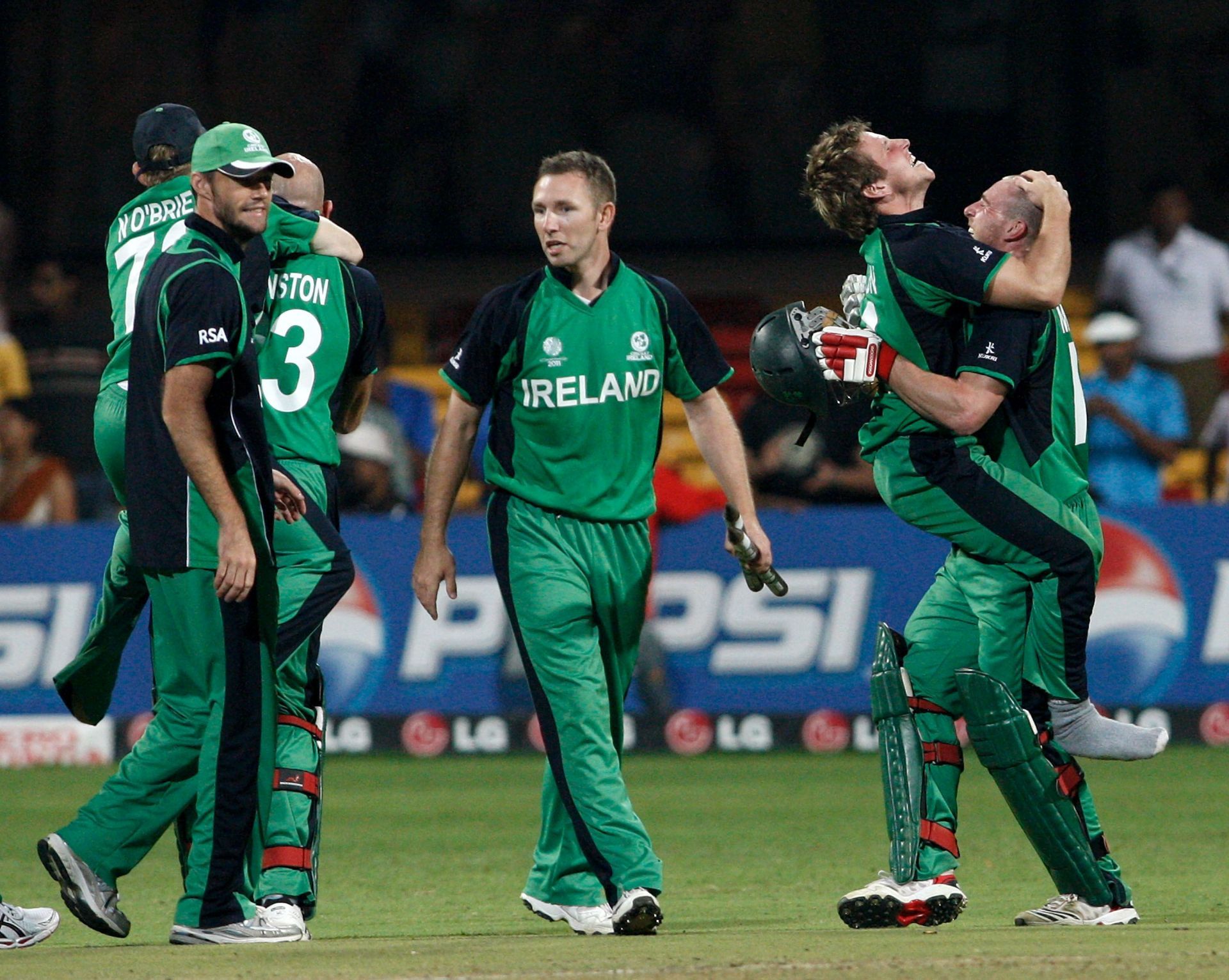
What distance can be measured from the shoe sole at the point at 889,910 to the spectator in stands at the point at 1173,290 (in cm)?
1042

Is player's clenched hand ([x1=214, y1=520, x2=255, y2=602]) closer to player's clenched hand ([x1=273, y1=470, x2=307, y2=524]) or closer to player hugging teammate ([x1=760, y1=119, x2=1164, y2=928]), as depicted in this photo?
player's clenched hand ([x1=273, y1=470, x2=307, y2=524])

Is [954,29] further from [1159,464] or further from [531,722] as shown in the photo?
[531,722]

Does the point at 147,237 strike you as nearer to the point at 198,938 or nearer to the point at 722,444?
the point at 722,444

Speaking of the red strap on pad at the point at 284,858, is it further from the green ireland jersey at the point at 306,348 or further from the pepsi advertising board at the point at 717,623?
the pepsi advertising board at the point at 717,623

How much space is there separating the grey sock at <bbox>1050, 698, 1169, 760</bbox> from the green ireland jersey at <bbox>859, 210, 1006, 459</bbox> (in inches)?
35.4

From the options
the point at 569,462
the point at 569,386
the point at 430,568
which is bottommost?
the point at 430,568

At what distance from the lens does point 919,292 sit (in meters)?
6.03

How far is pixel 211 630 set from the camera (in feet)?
18.6

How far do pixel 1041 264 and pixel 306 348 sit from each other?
7.50ft

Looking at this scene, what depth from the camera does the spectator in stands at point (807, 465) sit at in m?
13.8

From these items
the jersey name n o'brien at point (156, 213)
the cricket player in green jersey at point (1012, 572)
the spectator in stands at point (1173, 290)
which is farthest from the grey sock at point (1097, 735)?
the spectator in stands at point (1173, 290)

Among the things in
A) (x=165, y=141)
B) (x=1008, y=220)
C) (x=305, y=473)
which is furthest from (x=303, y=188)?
(x=1008, y=220)

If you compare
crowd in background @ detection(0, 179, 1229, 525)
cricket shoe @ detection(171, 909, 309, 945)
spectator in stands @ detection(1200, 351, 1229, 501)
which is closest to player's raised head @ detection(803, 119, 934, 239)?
cricket shoe @ detection(171, 909, 309, 945)

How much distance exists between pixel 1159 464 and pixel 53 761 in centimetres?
720
